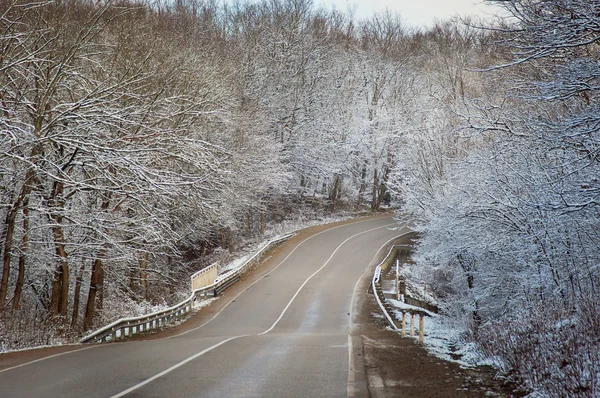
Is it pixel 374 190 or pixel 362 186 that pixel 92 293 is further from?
pixel 362 186

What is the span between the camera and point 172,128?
20.2 metres

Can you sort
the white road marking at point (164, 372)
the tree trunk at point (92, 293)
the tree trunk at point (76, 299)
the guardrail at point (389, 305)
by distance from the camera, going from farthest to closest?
the tree trunk at point (92, 293) → the tree trunk at point (76, 299) → the guardrail at point (389, 305) → the white road marking at point (164, 372)

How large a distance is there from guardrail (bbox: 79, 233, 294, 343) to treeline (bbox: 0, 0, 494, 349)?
3.35 feet

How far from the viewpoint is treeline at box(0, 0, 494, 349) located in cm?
1383

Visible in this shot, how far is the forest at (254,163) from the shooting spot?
9547 millimetres

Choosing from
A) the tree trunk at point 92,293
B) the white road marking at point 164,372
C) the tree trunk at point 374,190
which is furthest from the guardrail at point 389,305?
the tree trunk at point 374,190

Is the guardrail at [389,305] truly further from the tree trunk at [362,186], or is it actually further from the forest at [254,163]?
the tree trunk at [362,186]

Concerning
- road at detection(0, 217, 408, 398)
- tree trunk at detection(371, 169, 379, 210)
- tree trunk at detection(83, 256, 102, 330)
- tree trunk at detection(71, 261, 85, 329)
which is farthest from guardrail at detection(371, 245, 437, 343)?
tree trunk at detection(371, 169, 379, 210)

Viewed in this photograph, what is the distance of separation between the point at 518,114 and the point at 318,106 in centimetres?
3672

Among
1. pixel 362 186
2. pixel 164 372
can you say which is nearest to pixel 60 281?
pixel 164 372

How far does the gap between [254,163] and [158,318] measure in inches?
794

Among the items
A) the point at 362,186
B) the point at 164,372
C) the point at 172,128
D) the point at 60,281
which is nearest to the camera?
the point at 164,372

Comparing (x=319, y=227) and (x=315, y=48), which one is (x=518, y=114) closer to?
(x=319, y=227)

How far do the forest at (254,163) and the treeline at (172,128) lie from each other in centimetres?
16
